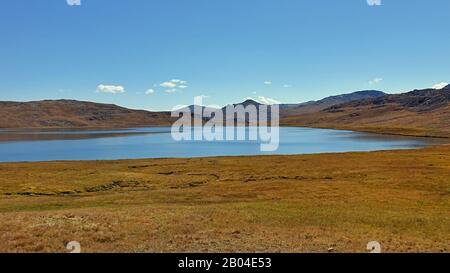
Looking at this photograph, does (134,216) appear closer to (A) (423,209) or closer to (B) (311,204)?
(B) (311,204)

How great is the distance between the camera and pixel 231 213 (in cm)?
3494

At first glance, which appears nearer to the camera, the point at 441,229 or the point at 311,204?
the point at 441,229

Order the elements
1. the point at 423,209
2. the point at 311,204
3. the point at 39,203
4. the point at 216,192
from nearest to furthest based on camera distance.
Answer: the point at 423,209 < the point at 311,204 < the point at 39,203 < the point at 216,192

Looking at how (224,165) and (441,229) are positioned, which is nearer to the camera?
(441,229)

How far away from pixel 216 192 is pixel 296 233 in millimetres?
25332

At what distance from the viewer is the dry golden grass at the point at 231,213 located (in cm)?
2472

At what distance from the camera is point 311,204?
40.5 m

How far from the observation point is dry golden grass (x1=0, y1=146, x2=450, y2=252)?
2472 centimetres

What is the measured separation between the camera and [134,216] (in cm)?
3228
